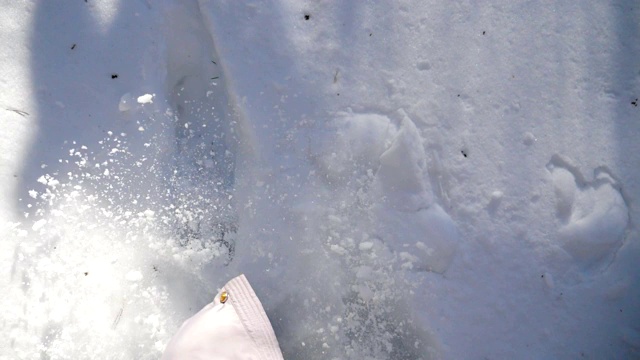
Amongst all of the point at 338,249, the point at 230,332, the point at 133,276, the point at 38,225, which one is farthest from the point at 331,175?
the point at 38,225

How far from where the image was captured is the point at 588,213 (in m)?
1.28

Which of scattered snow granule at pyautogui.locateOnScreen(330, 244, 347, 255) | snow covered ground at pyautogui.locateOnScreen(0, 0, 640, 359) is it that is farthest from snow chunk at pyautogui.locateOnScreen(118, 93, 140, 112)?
scattered snow granule at pyautogui.locateOnScreen(330, 244, 347, 255)

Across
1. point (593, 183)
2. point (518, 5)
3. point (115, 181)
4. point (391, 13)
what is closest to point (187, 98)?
point (115, 181)

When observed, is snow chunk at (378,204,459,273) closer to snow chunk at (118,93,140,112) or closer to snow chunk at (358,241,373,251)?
snow chunk at (358,241,373,251)

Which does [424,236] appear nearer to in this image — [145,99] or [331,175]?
[331,175]

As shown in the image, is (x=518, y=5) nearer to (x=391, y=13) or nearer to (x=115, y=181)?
(x=391, y=13)

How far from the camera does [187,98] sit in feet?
4.61

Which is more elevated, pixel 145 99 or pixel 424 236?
pixel 145 99

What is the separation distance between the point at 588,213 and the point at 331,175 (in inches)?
26.2

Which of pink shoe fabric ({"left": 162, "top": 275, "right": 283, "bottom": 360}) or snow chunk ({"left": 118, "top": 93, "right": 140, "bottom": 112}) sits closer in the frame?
pink shoe fabric ({"left": 162, "top": 275, "right": 283, "bottom": 360})

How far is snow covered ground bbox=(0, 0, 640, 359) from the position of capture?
4.23ft

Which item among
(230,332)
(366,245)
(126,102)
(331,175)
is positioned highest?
(126,102)

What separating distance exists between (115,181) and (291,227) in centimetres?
50

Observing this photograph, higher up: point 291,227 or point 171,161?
point 171,161
